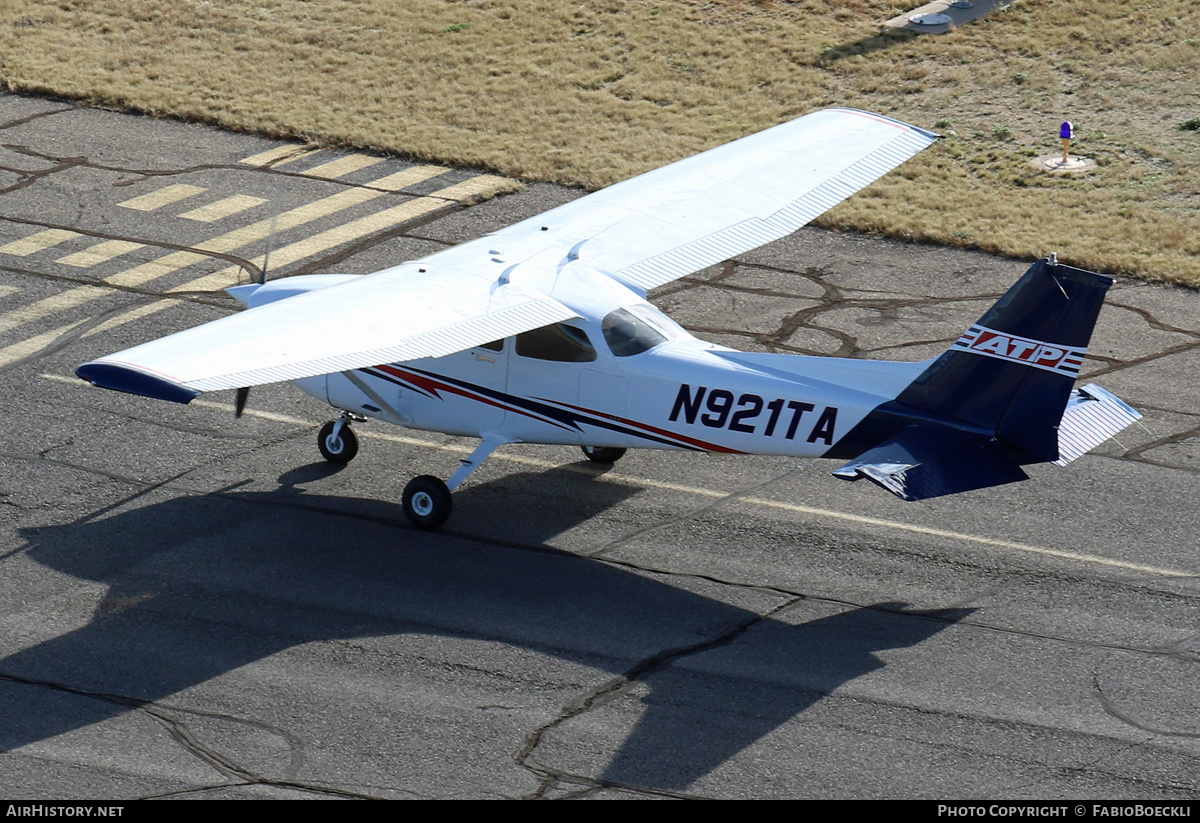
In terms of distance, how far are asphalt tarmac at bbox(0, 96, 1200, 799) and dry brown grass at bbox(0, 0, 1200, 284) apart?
4622mm

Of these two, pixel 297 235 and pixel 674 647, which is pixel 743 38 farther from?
pixel 674 647

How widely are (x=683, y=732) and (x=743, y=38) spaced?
71.0 ft

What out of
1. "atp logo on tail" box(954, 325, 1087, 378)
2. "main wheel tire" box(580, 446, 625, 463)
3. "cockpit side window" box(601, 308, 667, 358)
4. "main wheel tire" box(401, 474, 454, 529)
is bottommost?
"main wheel tire" box(401, 474, 454, 529)

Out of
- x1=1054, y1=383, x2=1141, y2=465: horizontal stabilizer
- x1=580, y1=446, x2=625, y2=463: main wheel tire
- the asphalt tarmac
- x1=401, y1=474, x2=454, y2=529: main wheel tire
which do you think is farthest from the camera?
x1=580, y1=446, x2=625, y2=463: main wheel tire

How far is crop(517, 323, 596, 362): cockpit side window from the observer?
13141mm

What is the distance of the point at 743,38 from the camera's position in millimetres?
29359

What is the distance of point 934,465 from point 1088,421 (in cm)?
165

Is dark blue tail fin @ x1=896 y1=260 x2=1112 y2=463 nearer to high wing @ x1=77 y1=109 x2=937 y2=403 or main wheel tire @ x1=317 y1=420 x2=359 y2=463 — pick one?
high wing @ x1=77 y1=109 x2=937 y2=403

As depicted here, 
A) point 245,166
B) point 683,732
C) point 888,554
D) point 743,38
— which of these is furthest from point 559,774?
point 743,38

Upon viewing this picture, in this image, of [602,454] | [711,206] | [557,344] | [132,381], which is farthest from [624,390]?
[132,381]

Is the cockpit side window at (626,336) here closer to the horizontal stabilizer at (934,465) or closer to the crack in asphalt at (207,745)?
the horizontal stabilizer at (934,465)

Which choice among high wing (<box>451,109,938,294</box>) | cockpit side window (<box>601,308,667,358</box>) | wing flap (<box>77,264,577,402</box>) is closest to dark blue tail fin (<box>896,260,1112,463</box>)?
cockpit side window (<box>601,308,667,358</box>)

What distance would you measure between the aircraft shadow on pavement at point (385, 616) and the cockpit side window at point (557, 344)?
1784 millimetres

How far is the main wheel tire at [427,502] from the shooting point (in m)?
13.6
